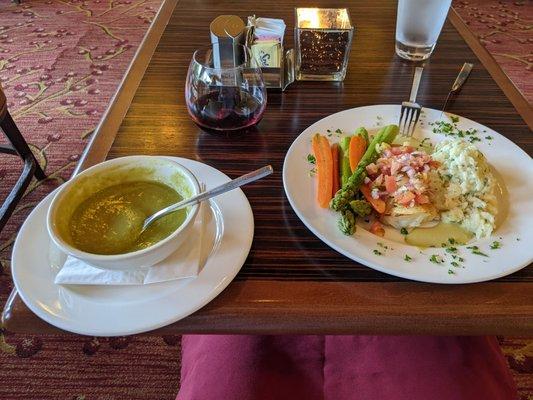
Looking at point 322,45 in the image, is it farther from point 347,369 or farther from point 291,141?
point 347,369

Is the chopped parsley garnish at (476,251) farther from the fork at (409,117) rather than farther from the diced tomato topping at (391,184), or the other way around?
the fork at (409,117)

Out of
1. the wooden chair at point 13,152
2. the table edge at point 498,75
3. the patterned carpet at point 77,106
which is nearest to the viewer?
the table edge at point 498,75

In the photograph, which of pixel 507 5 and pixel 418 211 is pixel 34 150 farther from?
pixel 507 5

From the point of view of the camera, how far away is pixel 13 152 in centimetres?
184

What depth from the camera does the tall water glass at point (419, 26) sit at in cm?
108

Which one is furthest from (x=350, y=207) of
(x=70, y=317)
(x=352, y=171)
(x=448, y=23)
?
(x=448, y=23)

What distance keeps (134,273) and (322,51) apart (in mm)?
731

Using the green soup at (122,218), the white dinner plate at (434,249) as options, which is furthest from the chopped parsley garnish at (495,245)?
the green soup at (122,218)

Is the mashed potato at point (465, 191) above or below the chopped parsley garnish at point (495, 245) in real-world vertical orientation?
above

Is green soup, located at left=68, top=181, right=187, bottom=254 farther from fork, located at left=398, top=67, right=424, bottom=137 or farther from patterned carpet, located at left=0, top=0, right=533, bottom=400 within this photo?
patterned carpet, located at left=0, top=0, right=533, bottom=400

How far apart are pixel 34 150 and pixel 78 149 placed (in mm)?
215

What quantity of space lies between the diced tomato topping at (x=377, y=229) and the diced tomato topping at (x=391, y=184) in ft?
0.20

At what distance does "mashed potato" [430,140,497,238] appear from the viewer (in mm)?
697

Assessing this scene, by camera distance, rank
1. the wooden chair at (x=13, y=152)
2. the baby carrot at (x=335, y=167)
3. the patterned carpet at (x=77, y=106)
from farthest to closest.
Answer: the wooden chair at (x=13, y=152) → the patterned carpet at (x=77, y=106) → the baby carrot at (x=335, y=167)
